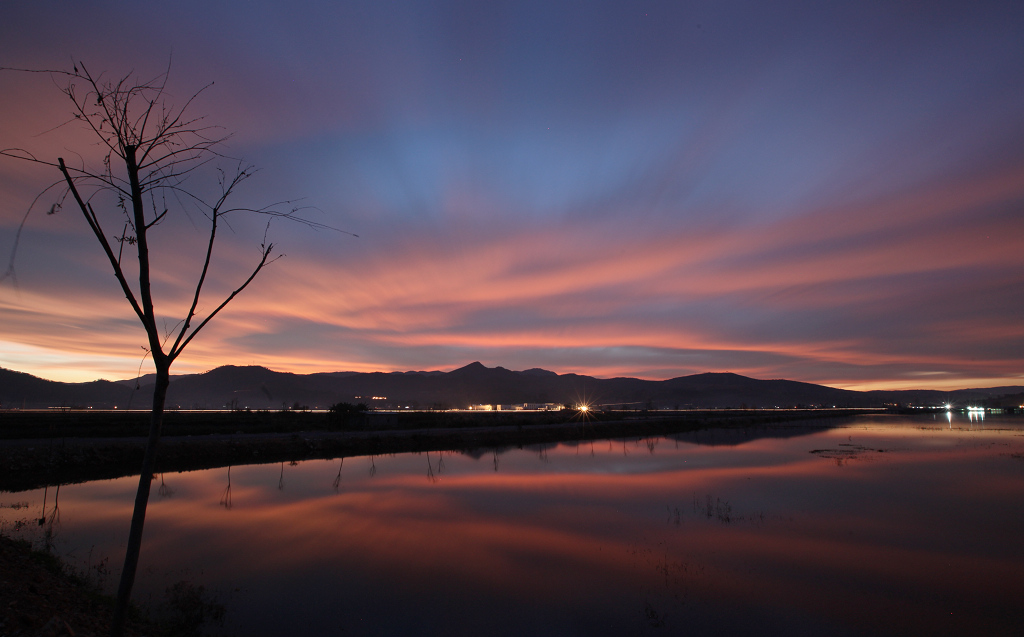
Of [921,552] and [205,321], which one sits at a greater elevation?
[205,321]

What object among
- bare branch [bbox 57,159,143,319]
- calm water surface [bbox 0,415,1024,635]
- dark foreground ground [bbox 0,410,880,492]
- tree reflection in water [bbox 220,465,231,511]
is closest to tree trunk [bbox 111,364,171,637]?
bare branch [bbox 57,159,143,319]

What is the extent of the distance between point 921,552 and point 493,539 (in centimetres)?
1208

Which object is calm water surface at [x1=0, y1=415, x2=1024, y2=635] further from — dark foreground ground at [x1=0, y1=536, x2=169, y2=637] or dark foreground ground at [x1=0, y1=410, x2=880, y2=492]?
dark foreground ground at [x1=0, y1=410, x2=880, y2=492]

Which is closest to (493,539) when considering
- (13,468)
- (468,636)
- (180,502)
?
(468,636)

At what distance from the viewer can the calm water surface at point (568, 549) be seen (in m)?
9.45

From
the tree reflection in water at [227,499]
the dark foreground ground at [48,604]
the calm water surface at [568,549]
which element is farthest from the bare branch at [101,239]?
the tree reflection in water at [227,499]

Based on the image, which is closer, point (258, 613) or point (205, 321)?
point (205, 321)

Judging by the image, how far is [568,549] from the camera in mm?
13711

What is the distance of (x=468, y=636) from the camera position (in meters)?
8.63

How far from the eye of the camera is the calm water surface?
31.0 feet

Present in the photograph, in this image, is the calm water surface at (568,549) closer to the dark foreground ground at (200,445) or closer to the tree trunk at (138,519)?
the dark foreground ground at (200,445)

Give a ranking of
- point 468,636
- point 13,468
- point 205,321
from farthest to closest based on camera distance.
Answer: point 13,468 → point 468,636 → point 205,321

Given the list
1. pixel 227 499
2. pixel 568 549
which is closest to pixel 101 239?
pixel 568 549

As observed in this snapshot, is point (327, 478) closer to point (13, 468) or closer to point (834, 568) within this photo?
point (13, 468)
